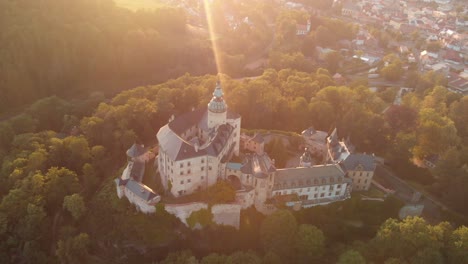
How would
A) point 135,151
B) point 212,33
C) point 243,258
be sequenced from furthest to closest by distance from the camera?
point 212,33, point 135,151, point 243,258

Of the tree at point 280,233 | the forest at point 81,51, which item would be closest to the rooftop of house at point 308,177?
the tree at point 280,233

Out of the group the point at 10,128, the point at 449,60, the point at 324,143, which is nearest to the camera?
the point at 324,143

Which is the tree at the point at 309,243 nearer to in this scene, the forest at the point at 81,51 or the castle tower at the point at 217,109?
the castle tower at the point at 217,109

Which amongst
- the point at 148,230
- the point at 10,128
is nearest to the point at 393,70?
the point at 148,230

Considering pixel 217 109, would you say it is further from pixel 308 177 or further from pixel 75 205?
pixel 75 205

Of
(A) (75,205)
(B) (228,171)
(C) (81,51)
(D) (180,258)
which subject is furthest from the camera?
(C) (81,51)

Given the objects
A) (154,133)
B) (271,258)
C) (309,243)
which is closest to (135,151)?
(154,133)

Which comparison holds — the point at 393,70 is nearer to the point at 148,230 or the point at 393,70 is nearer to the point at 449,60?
the point at 449,60

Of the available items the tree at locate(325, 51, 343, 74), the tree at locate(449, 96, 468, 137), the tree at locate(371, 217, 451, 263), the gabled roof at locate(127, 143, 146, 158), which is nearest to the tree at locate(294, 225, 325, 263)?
the tree at locate(371, 217, 451, 263)
